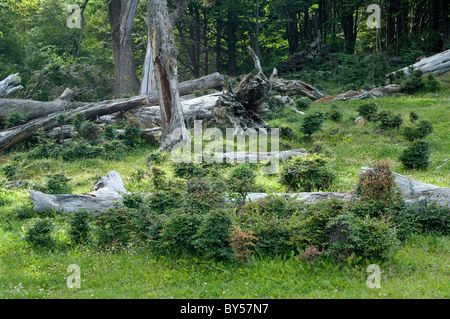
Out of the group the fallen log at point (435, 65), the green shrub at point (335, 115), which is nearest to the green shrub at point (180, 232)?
the green shrub at point (335, 115)

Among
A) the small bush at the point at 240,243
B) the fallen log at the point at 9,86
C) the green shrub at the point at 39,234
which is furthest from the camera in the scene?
the fallen log at the point at 9,86

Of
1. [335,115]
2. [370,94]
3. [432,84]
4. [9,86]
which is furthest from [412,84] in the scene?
[9,86]

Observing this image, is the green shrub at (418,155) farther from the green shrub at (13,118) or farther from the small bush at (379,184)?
the green shrub at (13,118)

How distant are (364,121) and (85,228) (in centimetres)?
1094

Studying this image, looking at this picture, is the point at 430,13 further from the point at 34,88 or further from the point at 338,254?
the point at 338,254

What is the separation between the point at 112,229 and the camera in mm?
6883

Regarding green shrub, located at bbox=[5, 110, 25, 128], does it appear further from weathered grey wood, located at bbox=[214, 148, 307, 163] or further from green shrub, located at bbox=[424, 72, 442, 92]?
green shrub, located at bbox=[424, 72, 442, 92]

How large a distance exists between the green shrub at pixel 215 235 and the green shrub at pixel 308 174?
3.15 m

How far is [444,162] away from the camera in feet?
34.7

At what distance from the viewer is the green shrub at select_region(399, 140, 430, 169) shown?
10.1 meters

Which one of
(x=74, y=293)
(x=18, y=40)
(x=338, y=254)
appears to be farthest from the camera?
(x=18, y=40)

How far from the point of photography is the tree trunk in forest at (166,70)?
541 inches

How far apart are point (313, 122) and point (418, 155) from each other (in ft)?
11.4
